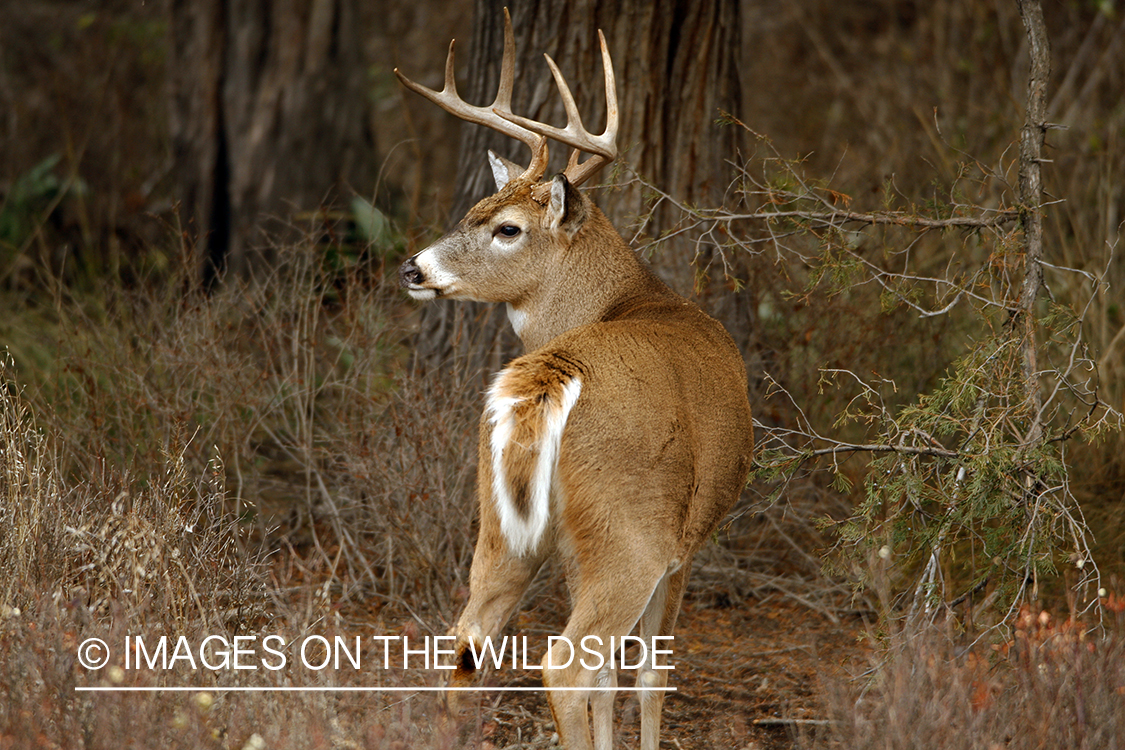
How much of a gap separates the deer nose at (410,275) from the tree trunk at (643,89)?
4.01 ft

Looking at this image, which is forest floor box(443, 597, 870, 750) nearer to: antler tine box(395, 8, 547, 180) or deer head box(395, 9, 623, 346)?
deer head box(395, 9, 623, 346)

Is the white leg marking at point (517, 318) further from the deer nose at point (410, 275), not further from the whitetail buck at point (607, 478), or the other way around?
the whitetail buck at point (607, 478)

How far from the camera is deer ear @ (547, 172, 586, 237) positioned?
4.62 meters

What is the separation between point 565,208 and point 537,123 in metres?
0.37

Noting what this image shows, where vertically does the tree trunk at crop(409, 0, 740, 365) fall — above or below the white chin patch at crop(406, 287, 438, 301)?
above

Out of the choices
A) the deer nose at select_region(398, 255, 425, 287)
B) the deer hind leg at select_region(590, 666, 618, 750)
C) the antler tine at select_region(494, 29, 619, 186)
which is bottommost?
the deer hind leg at select_region(590, 666, 618, 750)

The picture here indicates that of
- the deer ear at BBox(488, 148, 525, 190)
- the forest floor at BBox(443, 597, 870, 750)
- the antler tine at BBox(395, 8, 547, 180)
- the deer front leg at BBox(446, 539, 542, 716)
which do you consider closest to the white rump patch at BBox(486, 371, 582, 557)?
the deer front leg at BBox(446, 539, 542, 716)

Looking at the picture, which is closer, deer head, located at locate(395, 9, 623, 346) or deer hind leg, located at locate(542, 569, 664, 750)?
deer hind leg, located at locate(542, 569, 664, 750)

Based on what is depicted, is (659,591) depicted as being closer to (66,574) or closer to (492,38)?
(66,574)

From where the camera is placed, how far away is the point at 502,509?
11.8 ft

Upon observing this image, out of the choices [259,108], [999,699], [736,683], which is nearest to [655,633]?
[736,683]

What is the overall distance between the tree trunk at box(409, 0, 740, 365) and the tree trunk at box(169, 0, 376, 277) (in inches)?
152

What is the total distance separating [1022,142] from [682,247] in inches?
74.9

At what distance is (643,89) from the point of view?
20.5ft
